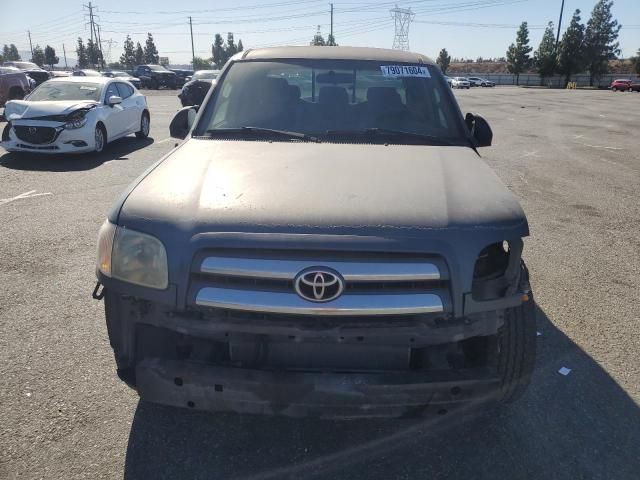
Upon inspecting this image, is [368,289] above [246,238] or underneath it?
underneath

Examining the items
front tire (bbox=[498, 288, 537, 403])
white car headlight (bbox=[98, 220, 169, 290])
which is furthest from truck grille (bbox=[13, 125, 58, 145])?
front tire (bbox=[498, 288, 537, 403])

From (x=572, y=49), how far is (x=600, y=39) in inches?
179

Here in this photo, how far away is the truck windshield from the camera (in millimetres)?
3359

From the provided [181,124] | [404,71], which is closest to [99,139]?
[181,124]

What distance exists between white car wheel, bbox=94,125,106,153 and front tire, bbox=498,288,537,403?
30.9 feet

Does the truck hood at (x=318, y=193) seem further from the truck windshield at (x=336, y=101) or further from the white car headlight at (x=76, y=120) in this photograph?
the white car headlight at (x=76, y=120)

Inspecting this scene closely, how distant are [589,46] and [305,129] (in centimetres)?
8078

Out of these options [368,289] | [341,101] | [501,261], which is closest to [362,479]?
[368,289]

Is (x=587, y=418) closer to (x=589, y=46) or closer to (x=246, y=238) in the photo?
(x=246, y=238)

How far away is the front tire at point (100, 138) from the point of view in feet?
32.2

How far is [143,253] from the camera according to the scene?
7.02 feet


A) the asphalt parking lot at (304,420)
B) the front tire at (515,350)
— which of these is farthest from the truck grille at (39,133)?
the front tire at (515,350)

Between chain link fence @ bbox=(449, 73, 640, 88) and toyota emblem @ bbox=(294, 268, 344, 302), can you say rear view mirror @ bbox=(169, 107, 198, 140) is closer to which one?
toyota emblem @ bbox=(294, 268, 344, 302)

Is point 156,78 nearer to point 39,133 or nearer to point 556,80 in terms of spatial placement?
point 39,133
